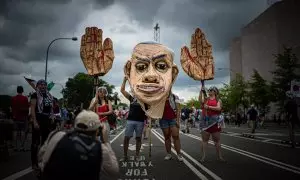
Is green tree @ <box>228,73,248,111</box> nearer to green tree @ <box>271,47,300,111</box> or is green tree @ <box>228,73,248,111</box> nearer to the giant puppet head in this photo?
green tree @ <box>271,47,300,111</box>

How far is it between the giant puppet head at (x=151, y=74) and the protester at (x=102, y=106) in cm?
79

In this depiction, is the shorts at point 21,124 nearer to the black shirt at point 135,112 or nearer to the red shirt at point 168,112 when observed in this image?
the black shirt at point 135,112

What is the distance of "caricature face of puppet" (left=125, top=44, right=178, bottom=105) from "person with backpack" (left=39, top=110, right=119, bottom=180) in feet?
13.3

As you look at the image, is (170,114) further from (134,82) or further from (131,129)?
(134,82)

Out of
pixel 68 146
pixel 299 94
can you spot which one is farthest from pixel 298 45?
pixel 68 146

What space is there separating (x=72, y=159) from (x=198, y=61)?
239 inches

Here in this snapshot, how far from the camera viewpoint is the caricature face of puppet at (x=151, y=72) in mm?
7246

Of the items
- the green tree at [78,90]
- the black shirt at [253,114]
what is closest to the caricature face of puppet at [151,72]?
the black shirt at [253,114]

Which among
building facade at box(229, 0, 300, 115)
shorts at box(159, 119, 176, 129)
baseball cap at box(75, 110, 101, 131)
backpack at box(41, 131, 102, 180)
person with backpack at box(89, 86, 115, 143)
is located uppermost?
building facade at box(229, 0, 300, 115)

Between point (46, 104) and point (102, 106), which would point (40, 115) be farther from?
point (102, 106)

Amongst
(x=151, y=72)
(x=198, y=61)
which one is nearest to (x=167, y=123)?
(x=198, y=61)

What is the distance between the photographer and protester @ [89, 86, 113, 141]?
7652 millimetres

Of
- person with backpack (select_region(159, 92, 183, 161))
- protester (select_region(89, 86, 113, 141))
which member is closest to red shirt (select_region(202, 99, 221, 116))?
person with backpack (select_region(159, 92, 183, 161))

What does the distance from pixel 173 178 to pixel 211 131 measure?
2641 mm
